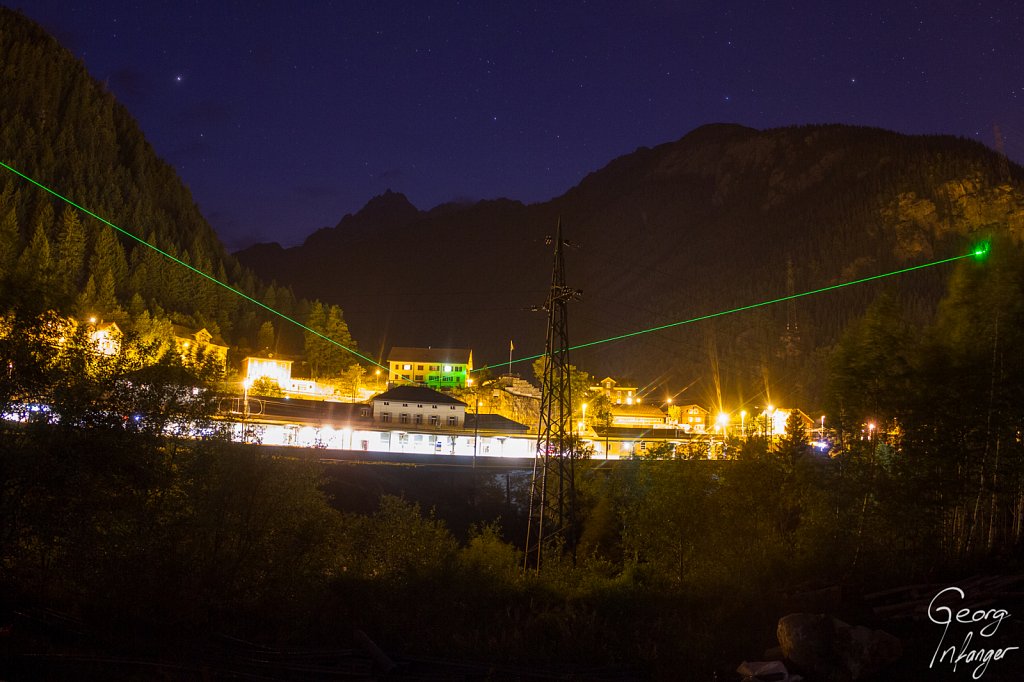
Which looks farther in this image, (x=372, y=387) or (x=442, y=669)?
(x=372, y=387)

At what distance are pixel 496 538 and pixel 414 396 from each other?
35096 millimetres

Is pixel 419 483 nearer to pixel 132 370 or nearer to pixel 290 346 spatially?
pixel 132 370

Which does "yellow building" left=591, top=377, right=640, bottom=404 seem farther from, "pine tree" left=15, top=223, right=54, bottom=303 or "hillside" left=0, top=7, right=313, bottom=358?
"pine tree" left=15, top=223, right=54, bottom=303

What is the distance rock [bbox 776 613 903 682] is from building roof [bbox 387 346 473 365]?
269 ft

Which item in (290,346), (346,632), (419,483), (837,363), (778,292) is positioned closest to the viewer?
(346,632)

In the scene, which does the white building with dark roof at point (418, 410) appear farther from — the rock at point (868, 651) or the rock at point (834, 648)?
the rock at point (868, 651)

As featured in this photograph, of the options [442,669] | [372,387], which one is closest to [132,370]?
[442,669]

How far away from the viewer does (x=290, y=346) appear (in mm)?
97188

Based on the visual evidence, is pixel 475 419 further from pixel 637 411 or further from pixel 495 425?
pixel 637 411

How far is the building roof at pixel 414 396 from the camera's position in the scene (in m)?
59.3

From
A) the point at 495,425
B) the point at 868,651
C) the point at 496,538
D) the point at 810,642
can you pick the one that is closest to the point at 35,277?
the point at 810,642

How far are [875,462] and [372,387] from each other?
66474 millimetres

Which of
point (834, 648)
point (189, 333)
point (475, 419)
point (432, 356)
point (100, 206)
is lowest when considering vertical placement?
point (834, 648)

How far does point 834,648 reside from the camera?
12.8 meters
